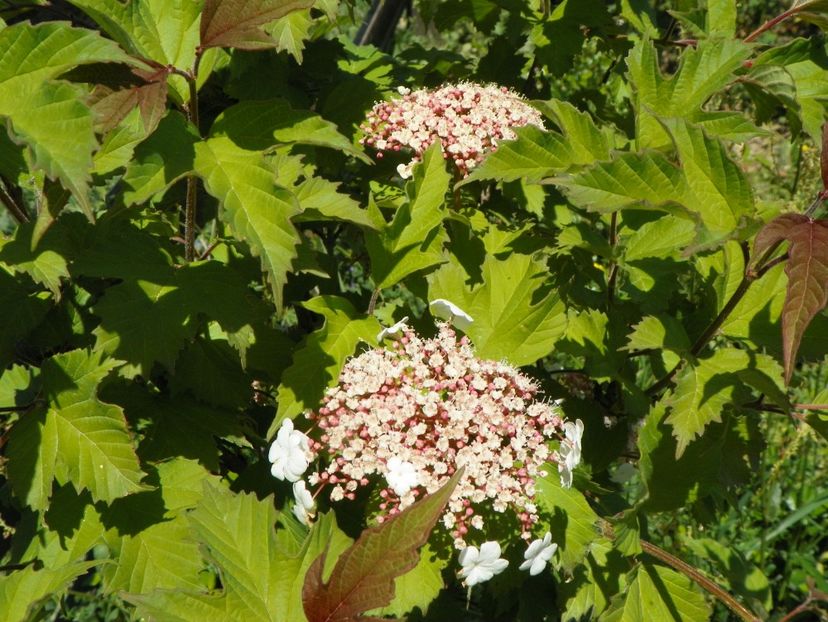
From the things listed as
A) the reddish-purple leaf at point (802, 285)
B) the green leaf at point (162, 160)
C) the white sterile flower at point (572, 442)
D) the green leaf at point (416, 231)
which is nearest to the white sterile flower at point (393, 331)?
the green leaf at point (416, 231)

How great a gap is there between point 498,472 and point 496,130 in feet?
2.44

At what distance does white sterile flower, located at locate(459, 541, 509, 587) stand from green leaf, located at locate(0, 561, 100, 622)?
57cm

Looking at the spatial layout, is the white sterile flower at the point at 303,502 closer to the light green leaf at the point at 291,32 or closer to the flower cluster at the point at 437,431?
the flower cluster at the point at 437,431

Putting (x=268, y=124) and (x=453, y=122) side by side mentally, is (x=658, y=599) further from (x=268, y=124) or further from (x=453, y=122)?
(x=268, y=124)

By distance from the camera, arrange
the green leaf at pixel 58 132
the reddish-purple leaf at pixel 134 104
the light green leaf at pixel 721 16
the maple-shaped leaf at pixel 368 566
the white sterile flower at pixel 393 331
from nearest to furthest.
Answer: the maple-shaped leaf at pixel 368 566
the green leaf at pixel 58 132
the reddish-purple leaf at pixel 134 104
the white sterile flower at pixel 393 331
the light green leaf at pixel 721 16

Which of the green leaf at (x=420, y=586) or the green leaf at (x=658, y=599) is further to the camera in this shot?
the green leaf at (x=658, y=599)

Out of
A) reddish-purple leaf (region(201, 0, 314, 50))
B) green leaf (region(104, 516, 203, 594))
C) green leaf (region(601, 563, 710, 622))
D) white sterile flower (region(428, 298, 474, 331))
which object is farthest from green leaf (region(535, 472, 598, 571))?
reddish-purple leaf (region(201, 0, 314, 50))

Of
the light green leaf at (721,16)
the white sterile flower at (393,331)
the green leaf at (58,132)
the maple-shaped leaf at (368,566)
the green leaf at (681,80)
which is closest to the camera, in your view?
the maple-shaped leaf at (368,566)

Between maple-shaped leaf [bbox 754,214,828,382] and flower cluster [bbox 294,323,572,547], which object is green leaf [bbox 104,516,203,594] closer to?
flower cluster [bbox 294,323,572,547]

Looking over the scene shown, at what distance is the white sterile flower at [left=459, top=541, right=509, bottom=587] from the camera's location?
140 cm

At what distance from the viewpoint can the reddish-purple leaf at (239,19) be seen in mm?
1298

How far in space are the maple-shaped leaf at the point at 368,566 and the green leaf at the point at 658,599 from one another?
2.32ft

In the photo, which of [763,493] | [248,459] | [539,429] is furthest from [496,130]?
[763,493]

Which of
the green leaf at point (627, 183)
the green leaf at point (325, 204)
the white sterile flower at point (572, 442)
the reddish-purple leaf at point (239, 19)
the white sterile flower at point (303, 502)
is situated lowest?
the white sterile flower at point (303, 502)
